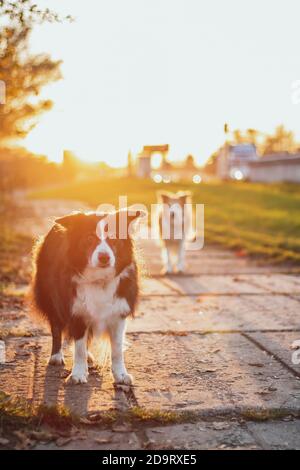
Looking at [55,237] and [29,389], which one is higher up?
[55,237]

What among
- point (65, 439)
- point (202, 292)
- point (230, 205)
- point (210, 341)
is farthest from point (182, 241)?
point (230, 205)

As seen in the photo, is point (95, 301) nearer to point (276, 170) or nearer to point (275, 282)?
point (275, 282)

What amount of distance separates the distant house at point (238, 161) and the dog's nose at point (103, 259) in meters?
33.9

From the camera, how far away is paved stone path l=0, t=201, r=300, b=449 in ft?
11.4

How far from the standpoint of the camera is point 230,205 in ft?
73.1

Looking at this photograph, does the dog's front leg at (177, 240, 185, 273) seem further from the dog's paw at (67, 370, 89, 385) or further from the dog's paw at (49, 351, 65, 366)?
the dog's paw at (67, 370, 89, 385)

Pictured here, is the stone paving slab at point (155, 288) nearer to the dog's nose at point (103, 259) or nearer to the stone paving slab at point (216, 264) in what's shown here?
the stone paving slab at point (216, 264)

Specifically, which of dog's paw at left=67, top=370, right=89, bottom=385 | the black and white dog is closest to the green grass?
the black and white dog

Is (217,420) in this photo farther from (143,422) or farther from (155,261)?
(155,261)

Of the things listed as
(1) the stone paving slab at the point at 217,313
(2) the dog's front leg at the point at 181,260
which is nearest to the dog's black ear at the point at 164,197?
(2) the dog's front leg at the point at 181,260

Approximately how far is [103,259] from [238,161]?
38.1 metres

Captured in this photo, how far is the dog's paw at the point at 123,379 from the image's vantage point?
428 centimetres

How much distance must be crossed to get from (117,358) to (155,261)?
7352 millimetres

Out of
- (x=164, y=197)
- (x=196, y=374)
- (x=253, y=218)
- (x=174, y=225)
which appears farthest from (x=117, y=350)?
(x=253, y=218)
